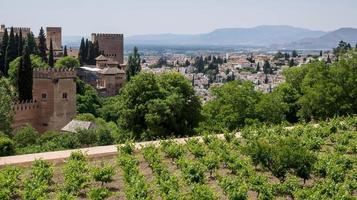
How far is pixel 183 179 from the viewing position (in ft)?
41.6

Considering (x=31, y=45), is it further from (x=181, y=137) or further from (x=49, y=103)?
(x=181, y=137)

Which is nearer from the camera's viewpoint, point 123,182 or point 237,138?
point 123,182

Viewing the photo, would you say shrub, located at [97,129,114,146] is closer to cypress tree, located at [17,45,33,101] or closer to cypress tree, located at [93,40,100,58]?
cypress tree, located at [17,45,33,101]

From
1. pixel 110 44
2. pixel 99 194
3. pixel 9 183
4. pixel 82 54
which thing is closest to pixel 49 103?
pixel 82 54

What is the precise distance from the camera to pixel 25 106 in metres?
45.2

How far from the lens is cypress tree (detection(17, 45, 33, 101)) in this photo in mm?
44316

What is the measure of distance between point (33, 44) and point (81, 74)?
6572 millimetres

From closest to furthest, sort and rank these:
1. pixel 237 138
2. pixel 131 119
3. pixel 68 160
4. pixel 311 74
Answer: pixel 68 160 → pixel 237 138 → pixel 131 119 → pixel 311 74

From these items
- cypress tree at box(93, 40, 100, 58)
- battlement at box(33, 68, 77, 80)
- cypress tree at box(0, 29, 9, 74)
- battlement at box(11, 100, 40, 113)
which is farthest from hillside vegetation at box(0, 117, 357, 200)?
cypress tree at box(93, 40, 100, 58)

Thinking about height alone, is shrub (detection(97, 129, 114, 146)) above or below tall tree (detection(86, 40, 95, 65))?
below

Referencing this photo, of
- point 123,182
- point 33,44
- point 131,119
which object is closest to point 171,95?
point 131,119

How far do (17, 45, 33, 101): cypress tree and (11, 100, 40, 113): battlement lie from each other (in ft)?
2.04

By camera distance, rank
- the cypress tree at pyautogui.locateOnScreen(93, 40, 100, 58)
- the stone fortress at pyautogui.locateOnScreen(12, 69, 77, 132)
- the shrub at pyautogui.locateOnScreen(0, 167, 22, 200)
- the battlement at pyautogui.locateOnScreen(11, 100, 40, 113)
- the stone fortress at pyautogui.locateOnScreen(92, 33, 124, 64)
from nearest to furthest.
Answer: the shrub at pyautogui.locateOnScreen(0, 167, 22, 200) < the battlement at pyautogui.locateOnScreen(11, 100, 40, 113) < the stone fortress at pyautogui.locateOnScreen(12, 69, 77, 132) < the cypress tree at pyautogui.locateOnScreen(93, 40, 100, 58) < the stone fortress at pyautogui.locateOnScreen(92, 33, 124, 64)

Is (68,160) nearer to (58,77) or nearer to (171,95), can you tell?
(171,95)
